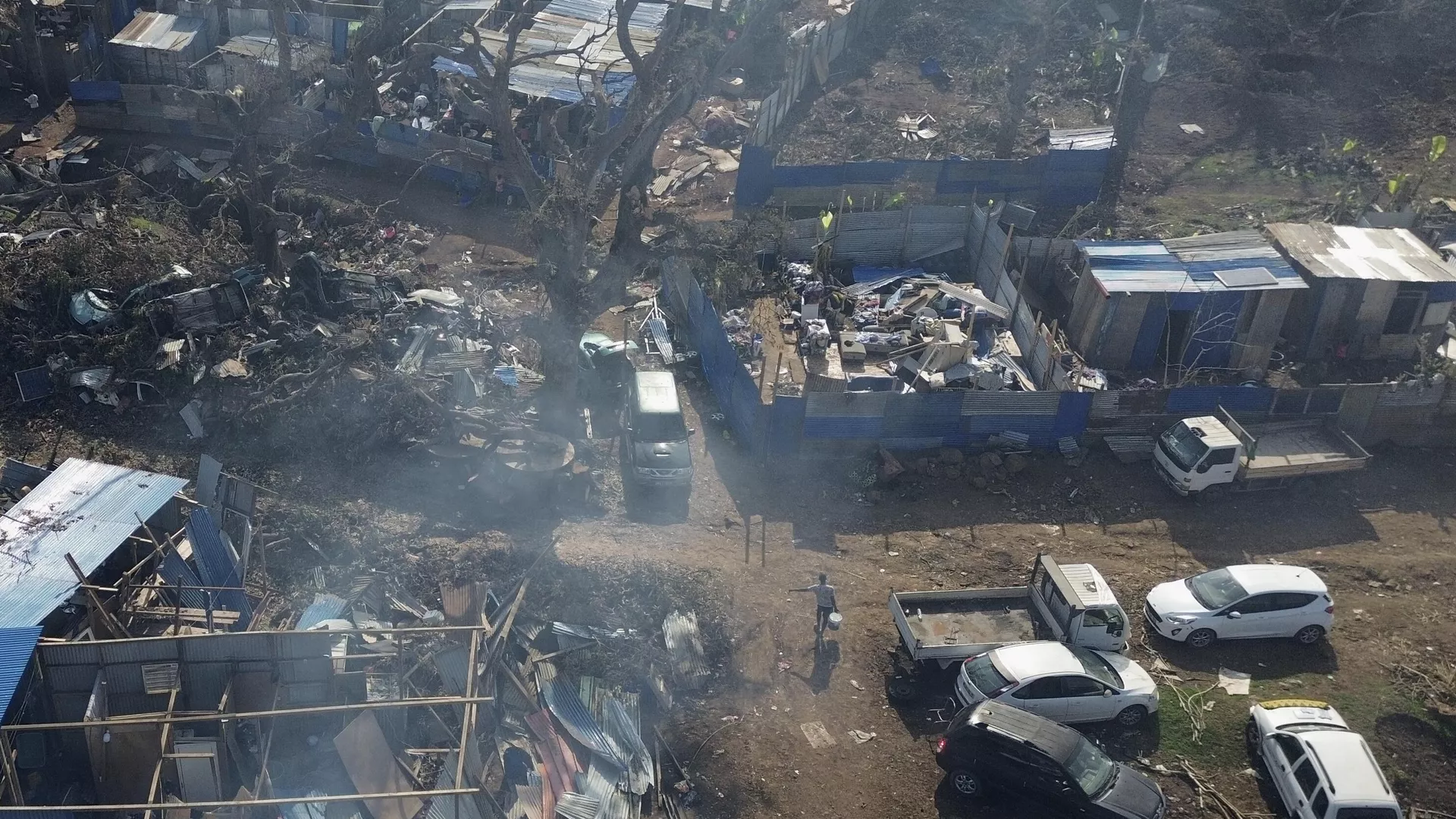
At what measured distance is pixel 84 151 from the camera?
2844cm

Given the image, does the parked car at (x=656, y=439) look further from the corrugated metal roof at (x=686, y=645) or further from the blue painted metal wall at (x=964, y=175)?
the blue painted metal wall at (x=964, y=175)

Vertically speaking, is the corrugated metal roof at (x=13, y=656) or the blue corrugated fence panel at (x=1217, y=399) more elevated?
the blue corrugated fence panel at (x=1217, y=399)

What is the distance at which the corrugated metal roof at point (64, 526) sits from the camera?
14188 mm

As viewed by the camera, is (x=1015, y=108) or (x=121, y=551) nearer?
(x=121, y=551)

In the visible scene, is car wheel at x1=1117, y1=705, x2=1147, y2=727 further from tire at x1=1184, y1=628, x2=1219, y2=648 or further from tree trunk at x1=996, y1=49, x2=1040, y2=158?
tree trunk at x1=996, y1=49, x2=1040, y2=158

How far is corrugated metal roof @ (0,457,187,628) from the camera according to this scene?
559 inches

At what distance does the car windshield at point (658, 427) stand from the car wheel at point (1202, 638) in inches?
372

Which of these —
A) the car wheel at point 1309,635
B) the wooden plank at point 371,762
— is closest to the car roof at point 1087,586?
the car wheel at point 1309,635

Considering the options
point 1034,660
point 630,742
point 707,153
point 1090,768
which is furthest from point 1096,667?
point 707,153

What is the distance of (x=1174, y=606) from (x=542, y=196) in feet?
50.7

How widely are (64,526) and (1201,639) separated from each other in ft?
58.5

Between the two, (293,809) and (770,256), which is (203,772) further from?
(770,256)

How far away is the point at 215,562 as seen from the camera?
50.5 feet

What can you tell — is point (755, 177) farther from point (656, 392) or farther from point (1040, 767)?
point (1040, 767)
